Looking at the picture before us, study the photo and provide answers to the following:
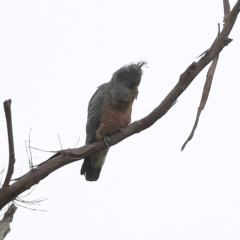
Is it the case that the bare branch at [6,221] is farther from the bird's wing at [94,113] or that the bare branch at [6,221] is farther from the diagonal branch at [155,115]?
the bird's wing at [94,113]

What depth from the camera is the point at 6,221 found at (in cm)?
368

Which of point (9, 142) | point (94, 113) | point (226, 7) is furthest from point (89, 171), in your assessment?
point (226, 7)

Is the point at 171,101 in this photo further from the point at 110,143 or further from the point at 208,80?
the point at 110,143

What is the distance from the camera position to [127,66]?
5391 millimetres

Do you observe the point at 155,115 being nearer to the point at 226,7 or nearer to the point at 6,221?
the point at 226,7

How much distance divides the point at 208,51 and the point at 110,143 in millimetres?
1252

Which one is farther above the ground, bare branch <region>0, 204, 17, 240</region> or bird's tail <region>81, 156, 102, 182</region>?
bird's tail <region>81, 156, 102, 182</region>

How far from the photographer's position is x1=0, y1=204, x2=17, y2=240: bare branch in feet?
12.0

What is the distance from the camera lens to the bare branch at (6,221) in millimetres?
3656

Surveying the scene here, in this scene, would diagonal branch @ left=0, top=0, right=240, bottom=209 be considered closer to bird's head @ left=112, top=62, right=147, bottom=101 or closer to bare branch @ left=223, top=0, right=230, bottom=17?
bare branch @ left=223, top=0, right=230, bottom=17

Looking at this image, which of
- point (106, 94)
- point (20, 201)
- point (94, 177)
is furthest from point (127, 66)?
point (20, 201)

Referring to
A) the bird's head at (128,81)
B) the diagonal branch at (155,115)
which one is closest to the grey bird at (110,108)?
the bird's head at (128,81)

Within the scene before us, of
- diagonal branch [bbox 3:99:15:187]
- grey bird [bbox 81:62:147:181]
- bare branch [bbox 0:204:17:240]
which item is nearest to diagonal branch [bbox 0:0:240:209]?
diagonal branch [bbox 3:99:15:187]

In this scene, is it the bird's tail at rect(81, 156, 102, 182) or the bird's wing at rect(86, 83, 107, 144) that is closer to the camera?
the bird's wing at rect(86, 83, 107, 144)
